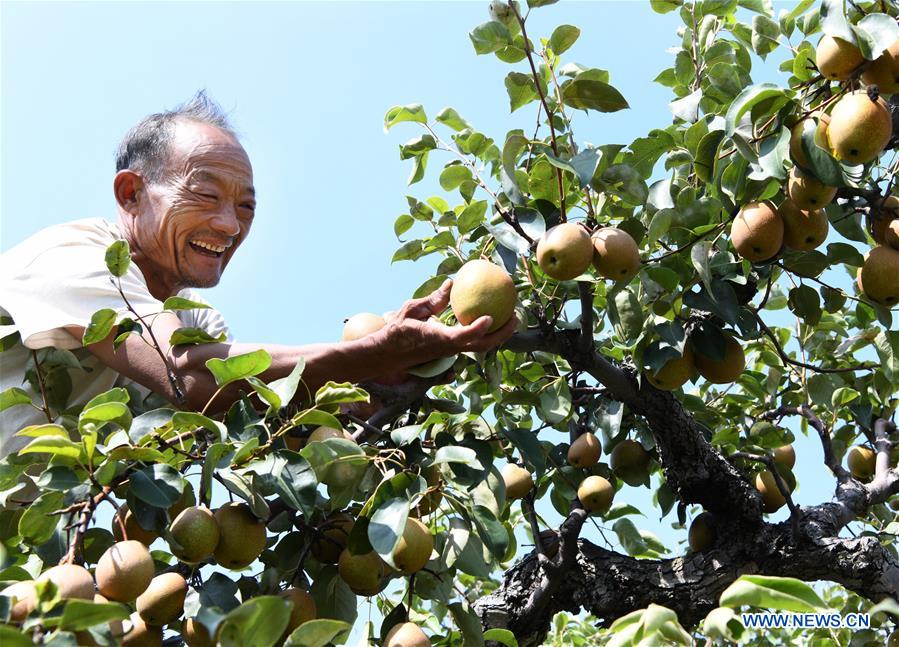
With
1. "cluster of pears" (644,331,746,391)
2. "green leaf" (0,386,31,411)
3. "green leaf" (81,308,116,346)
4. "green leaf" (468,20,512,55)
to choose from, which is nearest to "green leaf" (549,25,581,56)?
"green leaf" (468,20,512,55)

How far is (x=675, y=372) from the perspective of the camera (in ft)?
7.55

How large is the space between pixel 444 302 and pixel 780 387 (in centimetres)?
182

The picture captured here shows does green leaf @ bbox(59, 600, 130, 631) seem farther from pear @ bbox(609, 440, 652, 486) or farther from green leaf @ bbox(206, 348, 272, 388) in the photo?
pear @ bbox(609, 440, 652, 486)

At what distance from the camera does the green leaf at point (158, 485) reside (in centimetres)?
149

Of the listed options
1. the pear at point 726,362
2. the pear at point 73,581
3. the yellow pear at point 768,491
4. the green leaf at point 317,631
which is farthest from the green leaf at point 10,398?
the yellow pear at point 768,491

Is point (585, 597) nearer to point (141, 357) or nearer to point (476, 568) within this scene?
point (476, 568)

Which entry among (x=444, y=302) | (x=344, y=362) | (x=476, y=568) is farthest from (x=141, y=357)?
(x=476, y=568)

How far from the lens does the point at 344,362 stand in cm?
190

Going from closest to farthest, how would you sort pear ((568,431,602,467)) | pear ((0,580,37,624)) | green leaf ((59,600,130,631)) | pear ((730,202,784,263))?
green leaf ((59,600,130,631))
pear ((0,580,37,624))
pear ((730,202,784,263))
pear ((568,431,602,467))

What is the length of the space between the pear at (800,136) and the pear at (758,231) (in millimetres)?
142

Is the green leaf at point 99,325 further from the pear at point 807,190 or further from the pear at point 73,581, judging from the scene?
the pear at point 807,190

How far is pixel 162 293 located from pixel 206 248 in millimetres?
194

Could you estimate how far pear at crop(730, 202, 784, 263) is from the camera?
1989 mm

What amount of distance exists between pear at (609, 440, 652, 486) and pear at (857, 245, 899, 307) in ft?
2.92
